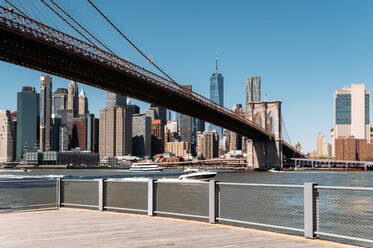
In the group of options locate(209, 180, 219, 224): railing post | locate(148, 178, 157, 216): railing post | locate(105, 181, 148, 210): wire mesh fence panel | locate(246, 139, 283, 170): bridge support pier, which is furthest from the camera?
locate(246, 139, 283, 170): bridge support pier

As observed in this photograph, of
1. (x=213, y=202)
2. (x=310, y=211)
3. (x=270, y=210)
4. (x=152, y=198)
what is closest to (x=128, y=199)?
(x=270, y=210)

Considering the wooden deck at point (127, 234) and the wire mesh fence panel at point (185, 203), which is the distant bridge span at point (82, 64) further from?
the wooden deck at point (127, 234)

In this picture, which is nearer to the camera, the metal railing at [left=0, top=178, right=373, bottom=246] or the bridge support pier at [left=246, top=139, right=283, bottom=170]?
the metal railing at [left=0, top=178, right=373, bottom=246]

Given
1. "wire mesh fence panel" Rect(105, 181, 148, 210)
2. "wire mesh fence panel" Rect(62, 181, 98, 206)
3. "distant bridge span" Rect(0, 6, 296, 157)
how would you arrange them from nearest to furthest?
"wire mesh fence panel" Rect(105, 181, 148, 210) < "wire mesh fence panel" Rect(62, 181, 98, 206) < "distant bridge span" Rect(0, 6, 296, 157)

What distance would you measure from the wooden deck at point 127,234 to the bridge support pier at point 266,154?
9469 centimetres

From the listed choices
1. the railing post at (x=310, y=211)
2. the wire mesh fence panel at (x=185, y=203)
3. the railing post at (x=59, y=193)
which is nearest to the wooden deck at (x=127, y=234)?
the railing post at (x=310, y=211)

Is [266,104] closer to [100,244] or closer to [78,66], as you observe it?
[78,66]

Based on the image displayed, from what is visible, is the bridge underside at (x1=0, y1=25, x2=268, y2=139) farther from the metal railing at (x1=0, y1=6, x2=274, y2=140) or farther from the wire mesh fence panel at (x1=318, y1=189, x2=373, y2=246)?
the wire mesh fence panel at (x1=318, y1=189, x2=373, y2=246)

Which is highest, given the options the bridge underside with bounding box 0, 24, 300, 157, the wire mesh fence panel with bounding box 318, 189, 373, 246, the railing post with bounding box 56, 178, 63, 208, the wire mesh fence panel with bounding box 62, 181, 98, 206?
the bridge underside with bounding box 0, 24, 300, 157

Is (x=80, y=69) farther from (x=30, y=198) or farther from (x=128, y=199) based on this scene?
(x=128, y=199)

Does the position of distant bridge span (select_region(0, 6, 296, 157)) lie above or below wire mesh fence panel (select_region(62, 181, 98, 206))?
above

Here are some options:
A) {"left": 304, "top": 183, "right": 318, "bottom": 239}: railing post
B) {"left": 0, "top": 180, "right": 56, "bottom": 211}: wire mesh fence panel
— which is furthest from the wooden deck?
{"left": 0, "top": 180, "right": 56, "bottom": 211}: wire mesh fence panel

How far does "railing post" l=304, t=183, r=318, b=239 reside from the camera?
759 centimetres

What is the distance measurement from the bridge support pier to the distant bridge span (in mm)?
39137
